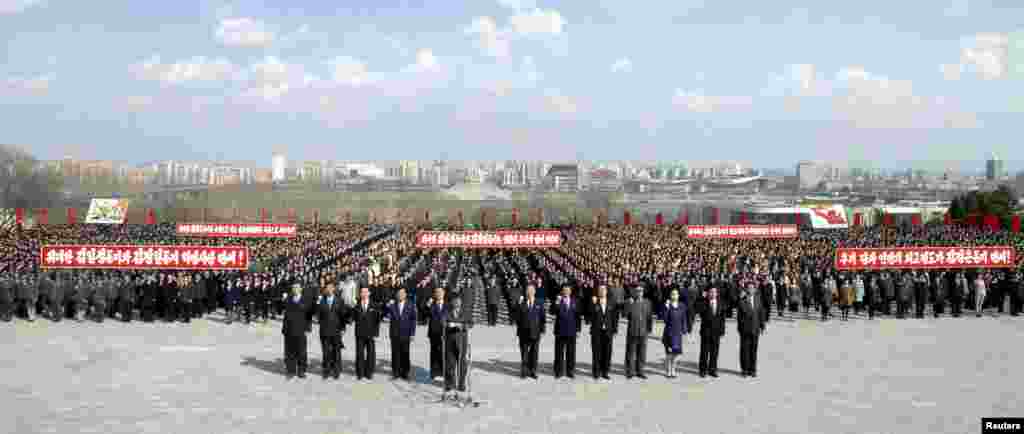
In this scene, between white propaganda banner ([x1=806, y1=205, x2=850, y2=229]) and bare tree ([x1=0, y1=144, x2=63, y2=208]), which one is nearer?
white propaganda banner ([x1=806, y1=205, x2=850, y2=229])

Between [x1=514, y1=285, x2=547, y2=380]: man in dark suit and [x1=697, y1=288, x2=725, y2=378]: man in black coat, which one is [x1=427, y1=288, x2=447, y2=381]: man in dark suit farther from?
[x1=697, y1=288, x2=725, y2=378]: man in black coat

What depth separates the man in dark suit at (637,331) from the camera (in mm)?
11641

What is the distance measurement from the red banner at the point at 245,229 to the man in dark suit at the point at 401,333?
83.2ft

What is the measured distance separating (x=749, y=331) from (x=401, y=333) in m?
4.88

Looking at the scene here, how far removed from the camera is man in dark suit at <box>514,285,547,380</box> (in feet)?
37.8

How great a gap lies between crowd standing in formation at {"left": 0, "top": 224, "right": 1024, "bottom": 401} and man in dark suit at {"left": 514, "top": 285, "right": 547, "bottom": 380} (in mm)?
21

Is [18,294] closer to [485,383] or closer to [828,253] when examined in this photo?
[485,383]

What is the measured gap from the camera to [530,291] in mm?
11508

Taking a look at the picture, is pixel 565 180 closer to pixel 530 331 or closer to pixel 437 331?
pixel 530 331

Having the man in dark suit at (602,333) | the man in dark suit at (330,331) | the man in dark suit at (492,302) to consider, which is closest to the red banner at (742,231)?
the man in dark suit at (492,302)

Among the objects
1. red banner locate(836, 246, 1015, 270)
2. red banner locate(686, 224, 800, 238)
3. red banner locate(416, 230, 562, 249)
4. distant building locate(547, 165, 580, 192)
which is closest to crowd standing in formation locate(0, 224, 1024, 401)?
red banner locate(836, 246, 1015, 270)

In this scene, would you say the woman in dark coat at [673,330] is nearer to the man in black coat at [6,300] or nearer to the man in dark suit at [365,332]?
the man in dark suit at [365,332]

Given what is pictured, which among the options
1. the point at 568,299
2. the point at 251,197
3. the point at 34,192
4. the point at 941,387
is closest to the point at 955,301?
the point at 941,387

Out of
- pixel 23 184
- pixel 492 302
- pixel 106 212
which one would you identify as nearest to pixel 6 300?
pixel 492 302
